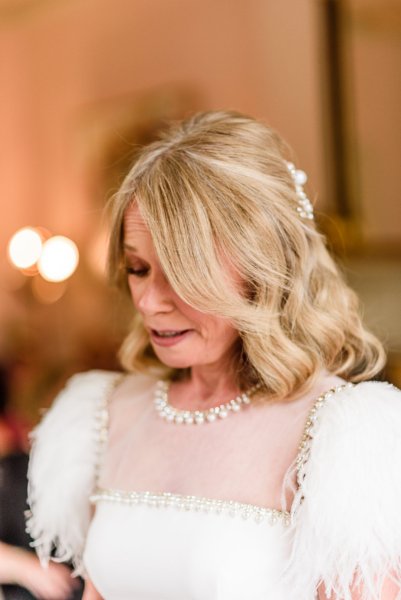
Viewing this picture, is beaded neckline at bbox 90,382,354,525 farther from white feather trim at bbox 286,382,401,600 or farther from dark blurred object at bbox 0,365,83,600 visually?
dark blurred object at bbox 0,365,83,600

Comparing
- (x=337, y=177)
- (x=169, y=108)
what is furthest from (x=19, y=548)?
(x=169, y=108)

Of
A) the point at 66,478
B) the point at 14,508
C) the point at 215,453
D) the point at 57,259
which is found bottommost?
the point at 57,259

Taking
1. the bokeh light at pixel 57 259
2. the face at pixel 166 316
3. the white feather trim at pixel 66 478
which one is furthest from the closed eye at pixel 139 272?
the bokeh light at pixel 57 259

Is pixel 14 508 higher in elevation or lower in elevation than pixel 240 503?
lower

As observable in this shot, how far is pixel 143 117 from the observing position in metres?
4.22

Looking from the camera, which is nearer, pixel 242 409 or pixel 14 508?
pixel 242 409

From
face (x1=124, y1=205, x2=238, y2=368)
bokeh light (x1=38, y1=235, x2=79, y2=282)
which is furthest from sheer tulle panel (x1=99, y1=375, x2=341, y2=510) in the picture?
bokeh light (x1=38, y1=235, x2=79, y2=282)

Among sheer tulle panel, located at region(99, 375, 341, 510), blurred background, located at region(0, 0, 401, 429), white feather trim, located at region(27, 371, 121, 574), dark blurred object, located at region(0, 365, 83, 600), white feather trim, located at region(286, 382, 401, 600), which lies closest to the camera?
white feather trim, located at region(286, 382, 401, 600)

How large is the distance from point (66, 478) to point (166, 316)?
41cm

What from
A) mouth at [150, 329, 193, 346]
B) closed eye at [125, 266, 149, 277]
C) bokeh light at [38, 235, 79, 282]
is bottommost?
bokeh light at [38, 235, 79, 282]

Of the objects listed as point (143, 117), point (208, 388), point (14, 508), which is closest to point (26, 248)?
point (143, 117)

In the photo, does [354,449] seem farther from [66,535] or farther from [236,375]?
[66,535]

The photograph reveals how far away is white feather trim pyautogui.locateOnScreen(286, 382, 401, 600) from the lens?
1045mm

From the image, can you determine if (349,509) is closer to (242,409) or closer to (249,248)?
(242,409)
